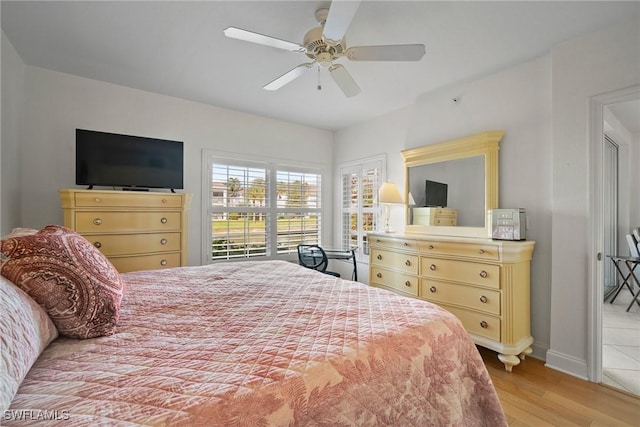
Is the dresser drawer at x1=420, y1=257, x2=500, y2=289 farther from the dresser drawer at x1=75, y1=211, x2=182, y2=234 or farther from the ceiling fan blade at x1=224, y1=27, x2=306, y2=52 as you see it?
the dresser drawer at x1=75, y1=211, x2=182, y2=234

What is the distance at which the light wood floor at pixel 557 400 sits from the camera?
171cm

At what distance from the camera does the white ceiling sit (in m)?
1.87

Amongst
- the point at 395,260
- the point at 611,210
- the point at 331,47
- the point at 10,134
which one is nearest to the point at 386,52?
the point at 331,47

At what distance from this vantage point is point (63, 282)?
0.94m

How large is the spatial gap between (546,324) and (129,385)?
2947 millimetres

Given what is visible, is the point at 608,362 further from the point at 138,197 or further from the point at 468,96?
the point at 138,197

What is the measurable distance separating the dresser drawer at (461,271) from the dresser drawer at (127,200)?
2496 millimetres

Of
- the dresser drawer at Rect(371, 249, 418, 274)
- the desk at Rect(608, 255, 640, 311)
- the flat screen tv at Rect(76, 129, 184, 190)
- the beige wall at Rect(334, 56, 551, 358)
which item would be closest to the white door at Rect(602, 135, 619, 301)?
the desk at Rect(608, 255, 640, 311)

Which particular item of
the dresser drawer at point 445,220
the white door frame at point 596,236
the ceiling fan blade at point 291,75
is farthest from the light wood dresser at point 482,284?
the ceiling fan blade at point 291,75

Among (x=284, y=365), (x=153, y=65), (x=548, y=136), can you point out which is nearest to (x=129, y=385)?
(x=284, y=365)

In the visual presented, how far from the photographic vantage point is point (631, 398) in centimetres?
Result: 191

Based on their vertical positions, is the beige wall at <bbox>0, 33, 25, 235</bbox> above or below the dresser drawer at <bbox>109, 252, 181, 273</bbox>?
above

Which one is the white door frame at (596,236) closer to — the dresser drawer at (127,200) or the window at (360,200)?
the window at (360,200)

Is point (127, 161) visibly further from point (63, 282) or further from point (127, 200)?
point (63, 282)
